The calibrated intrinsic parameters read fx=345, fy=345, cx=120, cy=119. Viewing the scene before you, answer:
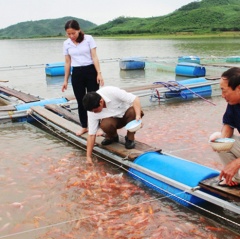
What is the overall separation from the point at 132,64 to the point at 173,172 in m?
17.7

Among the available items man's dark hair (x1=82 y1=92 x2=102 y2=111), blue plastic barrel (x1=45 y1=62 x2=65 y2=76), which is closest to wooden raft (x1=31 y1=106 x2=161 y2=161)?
man's dark hair (x1=82 y1=92 x2=102 y2=111)

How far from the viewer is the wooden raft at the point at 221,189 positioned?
14.0ft

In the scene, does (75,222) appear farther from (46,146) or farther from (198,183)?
(46,146)

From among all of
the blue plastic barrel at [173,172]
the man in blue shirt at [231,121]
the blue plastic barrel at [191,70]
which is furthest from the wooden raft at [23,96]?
the blue plastic barrel at [191,70]

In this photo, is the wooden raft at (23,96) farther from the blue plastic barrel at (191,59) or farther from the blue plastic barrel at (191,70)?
the blue plastic barrel at (191,59)

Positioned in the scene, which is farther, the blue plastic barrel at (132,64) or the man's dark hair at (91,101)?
the blue plastic barrel at (132,64)

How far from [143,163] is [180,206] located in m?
1.03

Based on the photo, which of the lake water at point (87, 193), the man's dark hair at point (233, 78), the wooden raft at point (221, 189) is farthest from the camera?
the lake water at point (87, 193)

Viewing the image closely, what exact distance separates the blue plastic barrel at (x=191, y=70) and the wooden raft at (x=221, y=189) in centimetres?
1388

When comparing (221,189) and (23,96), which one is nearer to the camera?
(221,189)

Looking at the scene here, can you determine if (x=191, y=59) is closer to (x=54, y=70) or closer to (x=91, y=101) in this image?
(x=54, y=70)

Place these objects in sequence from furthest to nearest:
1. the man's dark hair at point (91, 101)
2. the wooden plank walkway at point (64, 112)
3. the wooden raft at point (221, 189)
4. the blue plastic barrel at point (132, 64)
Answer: the blue plastic barrel at point (132, 64), the wooden plank walkway at point (64, 112), the man's dark hair at point (91, 101), the wooden raft at point (221, 189)

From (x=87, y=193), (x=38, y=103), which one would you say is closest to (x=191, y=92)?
(x=38, y=103)

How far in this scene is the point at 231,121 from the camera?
424 centimetres
